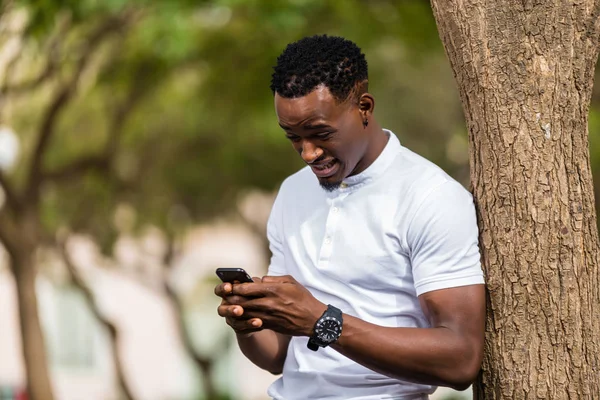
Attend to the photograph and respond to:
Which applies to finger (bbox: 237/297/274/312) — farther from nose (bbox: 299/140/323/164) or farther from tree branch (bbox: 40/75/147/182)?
tree branch (bbox: 40/75/147/182)

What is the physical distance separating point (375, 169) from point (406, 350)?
0.64 metres

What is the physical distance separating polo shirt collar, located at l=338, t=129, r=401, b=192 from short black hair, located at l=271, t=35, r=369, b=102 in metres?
0.24

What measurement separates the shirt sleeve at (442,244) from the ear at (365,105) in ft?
1.15

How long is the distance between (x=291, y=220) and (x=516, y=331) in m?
0.84

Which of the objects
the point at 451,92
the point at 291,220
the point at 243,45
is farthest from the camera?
the point at 451,92

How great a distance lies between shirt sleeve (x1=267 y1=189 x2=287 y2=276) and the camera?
3527 mm

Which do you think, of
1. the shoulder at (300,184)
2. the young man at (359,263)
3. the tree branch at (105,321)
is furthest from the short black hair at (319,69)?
the tree branch at (105,321)

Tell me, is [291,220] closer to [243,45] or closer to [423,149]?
[243,45]

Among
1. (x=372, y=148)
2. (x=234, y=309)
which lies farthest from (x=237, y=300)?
(x=372, y=148)

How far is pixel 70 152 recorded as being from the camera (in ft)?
53.6

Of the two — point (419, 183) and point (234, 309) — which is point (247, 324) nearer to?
point (234, 309)

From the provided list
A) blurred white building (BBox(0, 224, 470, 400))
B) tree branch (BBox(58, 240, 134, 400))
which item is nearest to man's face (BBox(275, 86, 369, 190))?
tree branch (BBox(58, 240, 134, 400))

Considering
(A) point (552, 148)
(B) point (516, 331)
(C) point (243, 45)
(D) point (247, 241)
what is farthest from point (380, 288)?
(D) point (247, 241)

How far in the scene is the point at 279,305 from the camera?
279 centimetres
